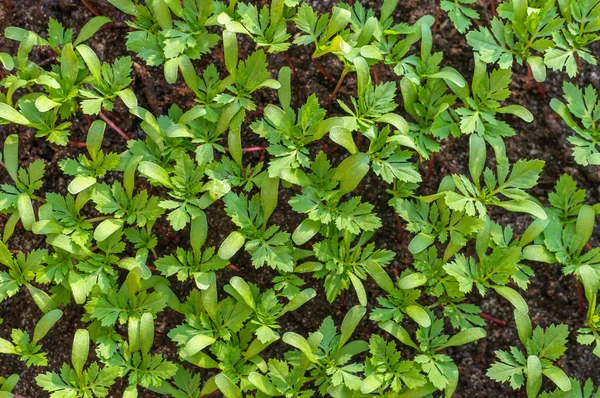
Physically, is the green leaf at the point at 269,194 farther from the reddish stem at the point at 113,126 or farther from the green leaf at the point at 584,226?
the green leaf at the point at 584,226

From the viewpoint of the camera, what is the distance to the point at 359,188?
7.36ft

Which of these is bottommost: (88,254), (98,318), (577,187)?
(98,318)

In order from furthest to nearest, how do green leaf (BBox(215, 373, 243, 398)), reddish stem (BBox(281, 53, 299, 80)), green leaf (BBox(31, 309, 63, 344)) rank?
reddish stem (BBox(281, 53, 299, 80)) → green leaf (BBox(31, 309, 63, 344)) → green leaf (BBox(215, 373, 243, 398))

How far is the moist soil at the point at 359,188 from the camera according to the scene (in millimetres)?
2223

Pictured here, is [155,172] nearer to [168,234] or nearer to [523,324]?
[168,234]

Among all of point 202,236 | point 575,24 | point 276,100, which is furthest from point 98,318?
point 575,24

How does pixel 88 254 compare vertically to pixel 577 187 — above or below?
below

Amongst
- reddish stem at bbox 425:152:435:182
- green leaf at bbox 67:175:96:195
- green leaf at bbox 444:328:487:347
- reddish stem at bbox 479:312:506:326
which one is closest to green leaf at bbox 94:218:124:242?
green leaf at bbox 67:175:96:195

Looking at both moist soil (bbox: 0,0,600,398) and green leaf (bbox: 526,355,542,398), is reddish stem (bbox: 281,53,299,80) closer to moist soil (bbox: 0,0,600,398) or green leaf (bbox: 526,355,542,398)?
moist soil (bbox: 0,0,600,398)

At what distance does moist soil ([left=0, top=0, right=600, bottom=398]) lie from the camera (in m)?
2.22

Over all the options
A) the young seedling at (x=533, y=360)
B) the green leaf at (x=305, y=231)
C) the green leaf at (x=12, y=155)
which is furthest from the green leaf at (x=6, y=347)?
Result: the young seedling at (x=533, y=360)

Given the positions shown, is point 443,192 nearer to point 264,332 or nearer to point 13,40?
point 264,332

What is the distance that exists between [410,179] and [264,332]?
69 cm

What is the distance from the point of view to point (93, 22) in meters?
2.29
